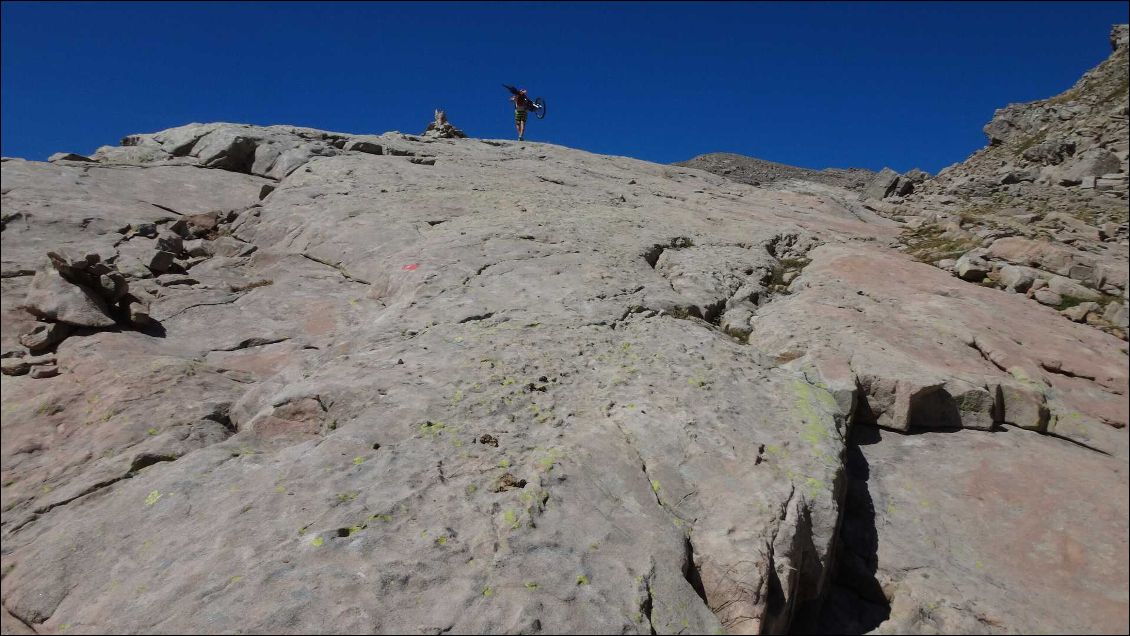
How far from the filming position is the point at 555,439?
8508 mm

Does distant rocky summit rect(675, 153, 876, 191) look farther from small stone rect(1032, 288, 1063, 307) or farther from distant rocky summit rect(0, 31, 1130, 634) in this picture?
small stone rect(1032, 288, 1063, 307)

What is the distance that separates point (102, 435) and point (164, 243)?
28.0 feet

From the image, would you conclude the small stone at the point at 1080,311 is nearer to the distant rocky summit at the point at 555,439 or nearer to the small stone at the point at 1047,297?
the distant rocky summit at the point at 555,439

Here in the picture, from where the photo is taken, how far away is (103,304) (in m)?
10.8

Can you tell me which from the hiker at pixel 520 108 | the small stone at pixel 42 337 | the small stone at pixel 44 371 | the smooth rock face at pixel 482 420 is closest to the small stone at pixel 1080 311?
the smooth rock face at pixel 482 420

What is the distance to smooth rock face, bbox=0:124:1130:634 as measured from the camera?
6031mm

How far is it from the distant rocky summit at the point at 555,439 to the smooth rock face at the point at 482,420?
1.9 inches

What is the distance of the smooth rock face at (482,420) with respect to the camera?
19.8 feet

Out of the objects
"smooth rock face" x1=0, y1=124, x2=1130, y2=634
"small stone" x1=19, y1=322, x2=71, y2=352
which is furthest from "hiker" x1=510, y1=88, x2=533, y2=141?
"small stone" x1=19, y1=322, x2=71, y2=352

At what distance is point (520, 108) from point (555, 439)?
3136cm

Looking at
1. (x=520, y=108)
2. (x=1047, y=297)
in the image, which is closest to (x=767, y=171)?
(x=520, y=108)

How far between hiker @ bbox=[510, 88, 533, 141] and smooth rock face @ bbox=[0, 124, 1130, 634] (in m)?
21.2

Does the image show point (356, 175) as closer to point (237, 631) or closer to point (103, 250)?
point (103, 250)

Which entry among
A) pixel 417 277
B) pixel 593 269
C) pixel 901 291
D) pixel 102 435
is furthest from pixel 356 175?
pixel 901 291
